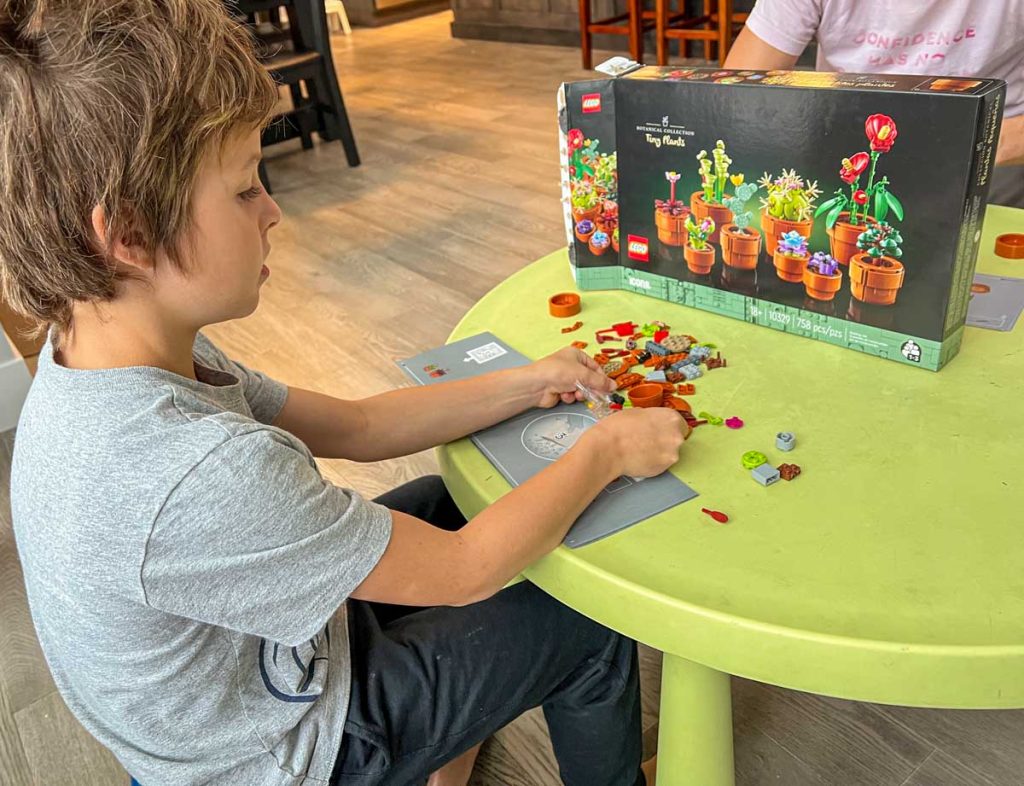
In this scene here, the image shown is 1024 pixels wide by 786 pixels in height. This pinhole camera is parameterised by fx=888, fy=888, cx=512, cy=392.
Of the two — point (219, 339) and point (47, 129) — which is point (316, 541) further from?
point (219, 339)

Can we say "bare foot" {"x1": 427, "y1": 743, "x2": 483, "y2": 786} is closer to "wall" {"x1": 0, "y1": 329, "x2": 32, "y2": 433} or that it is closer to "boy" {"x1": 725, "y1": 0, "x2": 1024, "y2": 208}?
"boy" {"x1": 725, "y1": 0, "x2": 1024, "y2": 208}

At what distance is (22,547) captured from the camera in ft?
2.45

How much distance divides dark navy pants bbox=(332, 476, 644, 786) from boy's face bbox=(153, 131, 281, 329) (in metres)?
0.32

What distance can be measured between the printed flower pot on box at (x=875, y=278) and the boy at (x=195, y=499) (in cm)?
24

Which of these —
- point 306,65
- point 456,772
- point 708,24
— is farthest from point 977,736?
point 708,24

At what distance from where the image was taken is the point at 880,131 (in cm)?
77

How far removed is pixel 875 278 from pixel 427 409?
0.45 m

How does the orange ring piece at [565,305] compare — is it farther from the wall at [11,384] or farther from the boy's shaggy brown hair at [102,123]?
the wall at [11,384]

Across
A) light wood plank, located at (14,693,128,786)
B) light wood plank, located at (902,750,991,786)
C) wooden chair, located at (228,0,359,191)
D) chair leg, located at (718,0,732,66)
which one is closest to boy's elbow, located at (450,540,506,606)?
light wood plank, located at (902,750,991,786)

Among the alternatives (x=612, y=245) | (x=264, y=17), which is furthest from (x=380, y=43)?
(x=612, y=245)

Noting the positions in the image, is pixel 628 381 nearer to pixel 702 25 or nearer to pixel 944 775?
pixel 944 775

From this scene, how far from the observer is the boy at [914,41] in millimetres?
1365

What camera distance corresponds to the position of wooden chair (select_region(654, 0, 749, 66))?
12.8 ft

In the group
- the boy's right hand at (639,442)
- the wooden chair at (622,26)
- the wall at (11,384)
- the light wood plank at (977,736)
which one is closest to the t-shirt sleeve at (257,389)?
the boy's right hand at (639,442)
